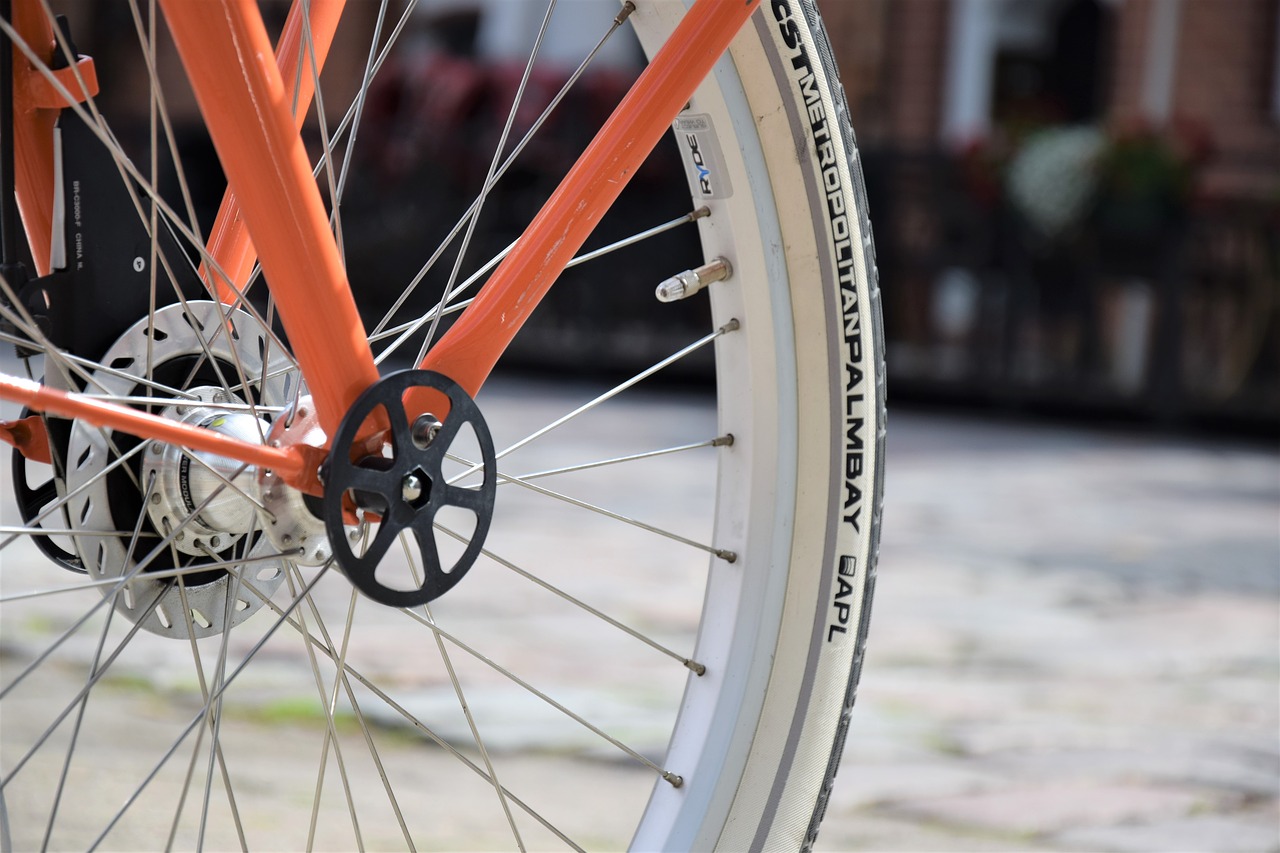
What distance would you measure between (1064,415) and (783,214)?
5124 mm

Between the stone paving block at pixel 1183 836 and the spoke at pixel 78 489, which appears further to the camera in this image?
the stone paving block at pixel 1183 836

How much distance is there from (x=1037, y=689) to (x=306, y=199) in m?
1.56

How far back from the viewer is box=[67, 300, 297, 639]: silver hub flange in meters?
0.96

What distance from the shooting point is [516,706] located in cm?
188

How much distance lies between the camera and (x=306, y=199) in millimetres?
837

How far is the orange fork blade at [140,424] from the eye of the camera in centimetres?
78

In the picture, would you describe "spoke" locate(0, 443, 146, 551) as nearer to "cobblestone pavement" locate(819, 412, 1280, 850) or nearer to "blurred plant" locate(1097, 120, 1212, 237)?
"cobblestone pavement" locate(819, 412, 1280, 850)

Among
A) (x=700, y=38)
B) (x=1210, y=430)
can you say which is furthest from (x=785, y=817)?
(x=1210, y=430)

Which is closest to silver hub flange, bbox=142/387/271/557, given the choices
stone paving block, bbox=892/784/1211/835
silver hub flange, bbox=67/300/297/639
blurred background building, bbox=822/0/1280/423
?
silver hub flange, bbox=67/300/297/639

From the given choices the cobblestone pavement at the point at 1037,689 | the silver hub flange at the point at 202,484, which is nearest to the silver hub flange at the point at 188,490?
the silver hub flange at the point at 202,484

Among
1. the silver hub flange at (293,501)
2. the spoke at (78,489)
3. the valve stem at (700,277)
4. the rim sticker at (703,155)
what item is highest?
the rim sticker at (703,155)

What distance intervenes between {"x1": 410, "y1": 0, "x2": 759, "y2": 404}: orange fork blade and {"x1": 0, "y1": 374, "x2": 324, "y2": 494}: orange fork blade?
0.12 meters

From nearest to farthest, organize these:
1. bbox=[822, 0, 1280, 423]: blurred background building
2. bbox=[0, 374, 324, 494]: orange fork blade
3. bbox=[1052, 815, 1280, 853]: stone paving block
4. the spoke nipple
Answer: bbox=[0, 374, 324, 494]: orange fork blade, the spoke nipple, bbox=[1052, 815, 1280, 853]: stone paving block, bbox=[822, 0, 1280, 423]: blurred background building

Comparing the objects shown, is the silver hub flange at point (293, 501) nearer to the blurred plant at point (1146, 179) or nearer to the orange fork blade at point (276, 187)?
the orange fork blade at point (276, 187)
